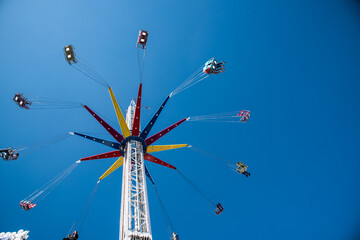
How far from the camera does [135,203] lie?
48.1 ft

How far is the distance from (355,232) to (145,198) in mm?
43641

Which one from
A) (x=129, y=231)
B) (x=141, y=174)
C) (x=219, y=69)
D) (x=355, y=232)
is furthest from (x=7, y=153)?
(x=355, y=232)

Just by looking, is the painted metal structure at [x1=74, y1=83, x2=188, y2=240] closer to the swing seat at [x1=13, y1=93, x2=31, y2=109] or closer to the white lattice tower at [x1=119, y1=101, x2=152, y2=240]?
the white lattice tower at [x1=119, y1=101, x2=152, y2=240]

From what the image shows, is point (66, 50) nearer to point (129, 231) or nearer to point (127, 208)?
point (127, 208)

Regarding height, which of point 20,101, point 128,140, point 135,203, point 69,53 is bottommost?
point 135,203

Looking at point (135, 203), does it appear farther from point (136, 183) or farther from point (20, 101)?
point (20, 101)

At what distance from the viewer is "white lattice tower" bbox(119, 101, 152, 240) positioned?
41.0ft

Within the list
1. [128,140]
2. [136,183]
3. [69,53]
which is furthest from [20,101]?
[136,183]

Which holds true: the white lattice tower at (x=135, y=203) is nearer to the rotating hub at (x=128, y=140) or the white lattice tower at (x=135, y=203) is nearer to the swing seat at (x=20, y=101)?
the rotating hub at (x=128, y=140)

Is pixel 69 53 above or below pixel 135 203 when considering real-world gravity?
above

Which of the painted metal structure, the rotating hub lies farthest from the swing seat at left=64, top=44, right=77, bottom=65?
the rotating hub

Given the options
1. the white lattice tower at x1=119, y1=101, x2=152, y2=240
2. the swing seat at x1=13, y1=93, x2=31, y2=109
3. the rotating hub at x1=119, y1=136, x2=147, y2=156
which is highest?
the swing seat at x1=13, y1=93, x2=31, y2=109

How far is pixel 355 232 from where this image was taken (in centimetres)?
3850

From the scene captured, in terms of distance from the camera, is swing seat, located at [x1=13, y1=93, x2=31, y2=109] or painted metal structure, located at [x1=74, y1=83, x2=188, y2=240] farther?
swing seat, located at [x1=13, y1=93, x2=31, y2=109]
